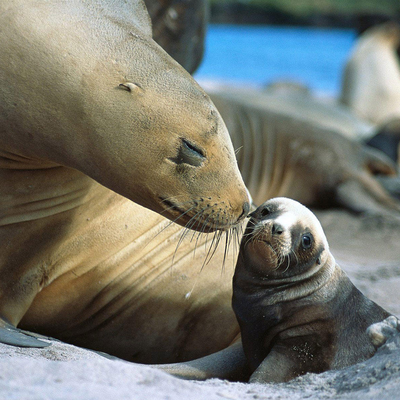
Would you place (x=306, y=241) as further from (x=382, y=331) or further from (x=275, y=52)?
(x=275, y=52)

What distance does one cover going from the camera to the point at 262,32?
89.5 ft

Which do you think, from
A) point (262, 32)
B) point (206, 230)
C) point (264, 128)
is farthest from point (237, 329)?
point (262, 32)

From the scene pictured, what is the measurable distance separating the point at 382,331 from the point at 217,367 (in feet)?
2.14

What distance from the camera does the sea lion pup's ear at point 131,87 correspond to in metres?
2.52

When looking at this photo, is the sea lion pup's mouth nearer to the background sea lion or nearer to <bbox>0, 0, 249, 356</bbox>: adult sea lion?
<bbox>0, 0, 249, 356</bbox>: adult sea lion

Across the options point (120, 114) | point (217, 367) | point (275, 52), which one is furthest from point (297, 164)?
point (275, 52)

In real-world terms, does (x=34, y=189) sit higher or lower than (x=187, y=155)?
lower

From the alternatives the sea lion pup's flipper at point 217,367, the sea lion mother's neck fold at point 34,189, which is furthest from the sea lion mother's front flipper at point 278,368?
the sea lion mother's neck fold at point 34,189

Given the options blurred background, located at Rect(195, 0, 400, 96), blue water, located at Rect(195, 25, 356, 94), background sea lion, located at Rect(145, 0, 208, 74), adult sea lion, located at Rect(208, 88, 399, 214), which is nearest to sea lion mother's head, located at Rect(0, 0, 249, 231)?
background sea lion, located at Rect(145, 0, 208, 74)

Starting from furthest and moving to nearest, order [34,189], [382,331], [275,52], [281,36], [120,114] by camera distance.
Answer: [281,36] → [275,52] → [34,189] → [382,331] → [120,114]

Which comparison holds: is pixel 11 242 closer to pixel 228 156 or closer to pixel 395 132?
pixel 228 156

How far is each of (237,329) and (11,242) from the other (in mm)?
1101

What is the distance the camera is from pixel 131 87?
252cm

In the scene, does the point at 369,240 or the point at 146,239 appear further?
the point at 369,240
